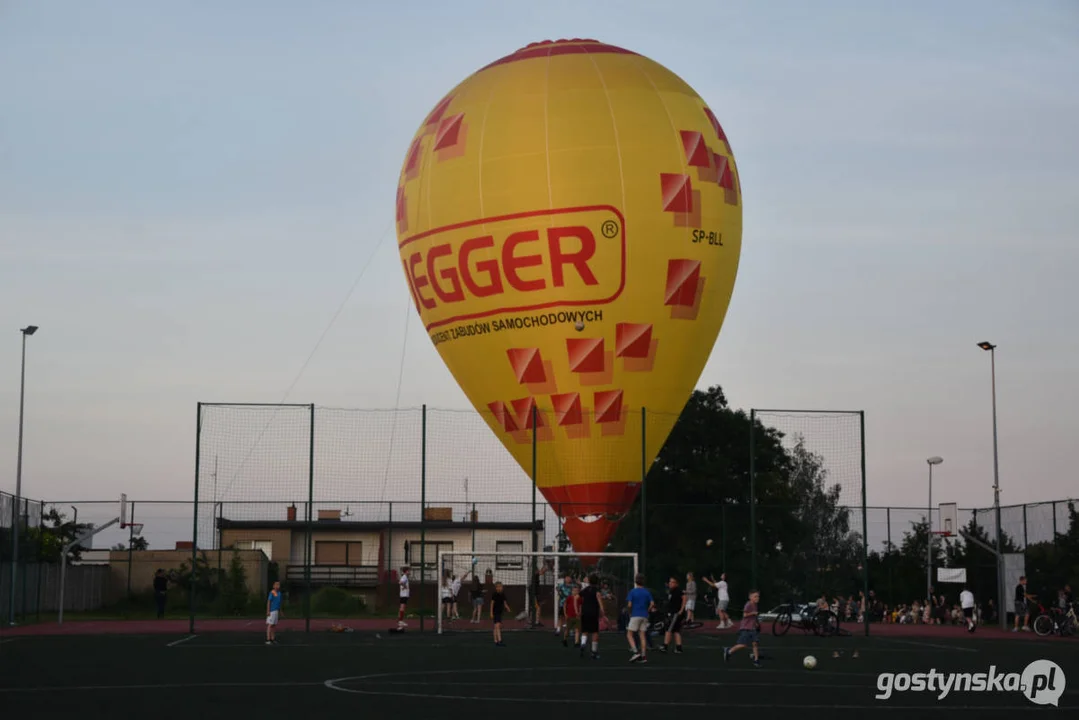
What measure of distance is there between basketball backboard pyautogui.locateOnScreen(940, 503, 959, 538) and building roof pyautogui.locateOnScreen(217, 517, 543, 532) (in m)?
12.7

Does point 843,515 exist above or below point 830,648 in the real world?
above

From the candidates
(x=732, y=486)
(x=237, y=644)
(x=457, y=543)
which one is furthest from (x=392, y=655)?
(x=732, y=486)

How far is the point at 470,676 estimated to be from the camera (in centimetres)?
2158

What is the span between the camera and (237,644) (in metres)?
29.8

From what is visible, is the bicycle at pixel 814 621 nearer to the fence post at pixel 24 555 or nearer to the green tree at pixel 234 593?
the green tree at pixel 234 593

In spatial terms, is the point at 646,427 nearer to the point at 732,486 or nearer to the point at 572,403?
the point at 572,403

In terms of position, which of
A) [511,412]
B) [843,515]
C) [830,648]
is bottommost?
[830,648]

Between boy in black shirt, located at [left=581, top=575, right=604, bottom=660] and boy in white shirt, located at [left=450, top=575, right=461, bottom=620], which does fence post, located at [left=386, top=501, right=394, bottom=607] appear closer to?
boy in white shirt, located at [left=450, top=575, right=461, bottom=620]

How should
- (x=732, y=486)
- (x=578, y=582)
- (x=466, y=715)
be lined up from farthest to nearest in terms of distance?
(x=732, y=486) → (x=578, y=582) → (x=466, y=715)

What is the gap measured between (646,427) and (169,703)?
863 inches

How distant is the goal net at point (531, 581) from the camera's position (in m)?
36.1

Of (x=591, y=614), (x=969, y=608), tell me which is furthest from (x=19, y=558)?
(x=969, y=608)

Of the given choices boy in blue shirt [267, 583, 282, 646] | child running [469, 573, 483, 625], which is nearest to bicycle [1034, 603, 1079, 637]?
child running [469, 573, 483, 625]

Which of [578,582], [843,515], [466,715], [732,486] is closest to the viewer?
[466,715]
